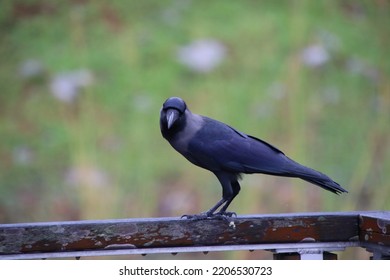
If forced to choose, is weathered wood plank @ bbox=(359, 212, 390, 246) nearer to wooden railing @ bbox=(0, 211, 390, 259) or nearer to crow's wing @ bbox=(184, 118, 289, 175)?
wooden railing @ bbox=(0, 211, 390, 259)

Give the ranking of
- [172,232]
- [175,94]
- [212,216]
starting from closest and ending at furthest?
1. [172,232]
2. [212,216]
3. [175,94]

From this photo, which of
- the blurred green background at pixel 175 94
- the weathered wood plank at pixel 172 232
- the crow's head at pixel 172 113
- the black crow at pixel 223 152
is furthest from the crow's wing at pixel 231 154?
the blurred green background at pixel 175 94

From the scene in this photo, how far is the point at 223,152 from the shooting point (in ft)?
9.69

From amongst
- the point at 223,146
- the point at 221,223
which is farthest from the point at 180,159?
the point at 221,223

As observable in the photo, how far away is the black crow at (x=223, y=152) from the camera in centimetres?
290

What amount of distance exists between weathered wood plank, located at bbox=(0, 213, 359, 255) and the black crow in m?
0.38

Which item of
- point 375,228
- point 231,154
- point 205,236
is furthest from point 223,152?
point 375,228

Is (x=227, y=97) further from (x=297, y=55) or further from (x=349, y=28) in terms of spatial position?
(x=349, y=28)

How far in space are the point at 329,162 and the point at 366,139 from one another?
266 millimetres

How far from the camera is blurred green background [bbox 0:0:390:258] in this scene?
488 centimetres

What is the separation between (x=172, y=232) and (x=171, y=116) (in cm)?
54

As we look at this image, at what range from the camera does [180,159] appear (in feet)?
16.4

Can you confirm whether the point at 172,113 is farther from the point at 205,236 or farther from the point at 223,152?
the point at 205,236

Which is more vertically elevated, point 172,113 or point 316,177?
point 172,113
